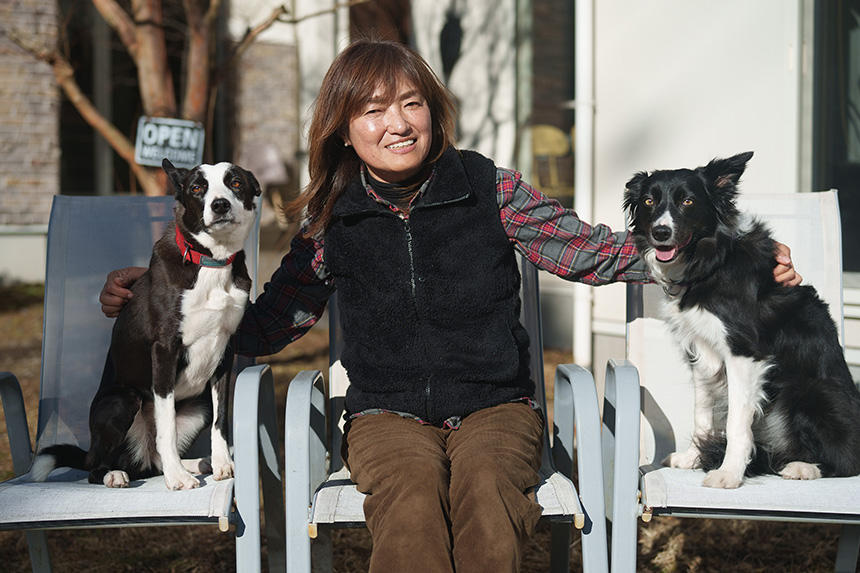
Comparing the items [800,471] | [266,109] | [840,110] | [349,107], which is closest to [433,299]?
[349,107]

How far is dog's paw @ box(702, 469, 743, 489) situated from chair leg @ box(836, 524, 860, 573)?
20.7 inches

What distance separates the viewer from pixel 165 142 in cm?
345

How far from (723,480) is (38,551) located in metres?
1.85

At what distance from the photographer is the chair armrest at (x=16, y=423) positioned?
90.4 inches

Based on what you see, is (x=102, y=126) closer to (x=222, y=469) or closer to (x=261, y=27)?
(x=261, y=27)

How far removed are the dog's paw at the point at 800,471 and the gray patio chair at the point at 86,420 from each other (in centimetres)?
130

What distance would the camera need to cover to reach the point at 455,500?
1.84 metres

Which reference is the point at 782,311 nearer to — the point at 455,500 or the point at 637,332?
the point at 637,332

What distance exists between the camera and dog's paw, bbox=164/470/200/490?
2045mm

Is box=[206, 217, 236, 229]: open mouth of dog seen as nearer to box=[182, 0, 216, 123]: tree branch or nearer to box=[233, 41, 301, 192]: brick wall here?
box=[182, 0, 216, 123]: tree branch

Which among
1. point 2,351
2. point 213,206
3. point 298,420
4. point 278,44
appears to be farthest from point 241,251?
point 278,44

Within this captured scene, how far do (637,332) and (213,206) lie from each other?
1282 mm

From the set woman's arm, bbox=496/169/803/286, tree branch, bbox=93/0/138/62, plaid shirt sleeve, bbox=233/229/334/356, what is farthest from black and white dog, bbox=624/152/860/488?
tree branch, bbox=93/0/138/62

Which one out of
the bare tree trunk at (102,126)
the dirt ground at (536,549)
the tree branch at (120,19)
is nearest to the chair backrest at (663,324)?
the dirt ground at (536,549)
